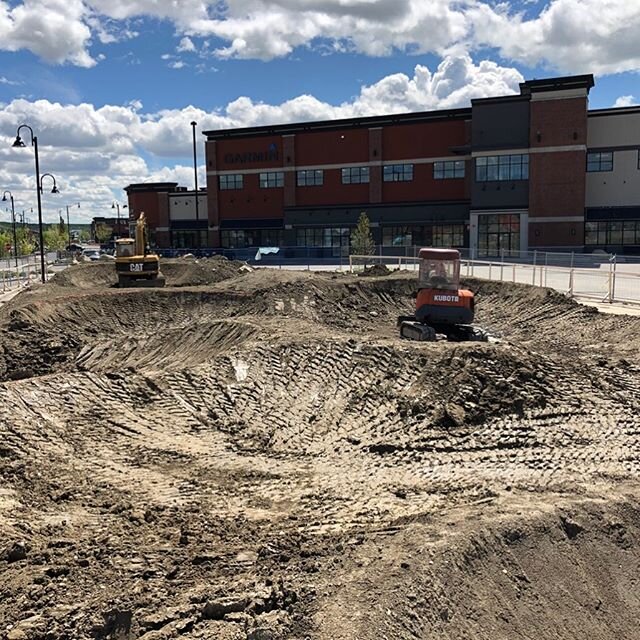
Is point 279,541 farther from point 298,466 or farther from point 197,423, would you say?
point 197,423

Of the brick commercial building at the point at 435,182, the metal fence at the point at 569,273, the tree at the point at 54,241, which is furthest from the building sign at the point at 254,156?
the tree at the point at 54,241

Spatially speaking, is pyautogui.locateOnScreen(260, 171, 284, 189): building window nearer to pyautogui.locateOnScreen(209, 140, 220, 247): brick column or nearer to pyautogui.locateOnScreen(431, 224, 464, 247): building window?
pyautogui.locateOnScreen(209, 140, 220, 247): brick column

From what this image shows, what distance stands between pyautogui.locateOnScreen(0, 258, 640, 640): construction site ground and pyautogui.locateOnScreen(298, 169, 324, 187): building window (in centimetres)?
4718

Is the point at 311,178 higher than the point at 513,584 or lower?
higher

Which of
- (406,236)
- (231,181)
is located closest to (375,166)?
(406,236)

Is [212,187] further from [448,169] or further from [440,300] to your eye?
[440,300]

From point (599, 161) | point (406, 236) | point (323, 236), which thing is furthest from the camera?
point (323, 236)

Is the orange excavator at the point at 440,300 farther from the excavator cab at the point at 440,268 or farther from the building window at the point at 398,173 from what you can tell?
the building window at the point at 398,173

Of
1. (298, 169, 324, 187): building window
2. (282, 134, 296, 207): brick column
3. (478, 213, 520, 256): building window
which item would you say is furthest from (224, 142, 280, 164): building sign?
(478, 213, 520, 256): building window

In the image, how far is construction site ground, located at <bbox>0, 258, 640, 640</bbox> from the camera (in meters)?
5.71

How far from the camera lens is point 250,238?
65625 millimetres

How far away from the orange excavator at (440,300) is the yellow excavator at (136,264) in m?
16.2

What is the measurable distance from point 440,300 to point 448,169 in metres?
42.7

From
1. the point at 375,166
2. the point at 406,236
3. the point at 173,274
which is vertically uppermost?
the point at 375,166
